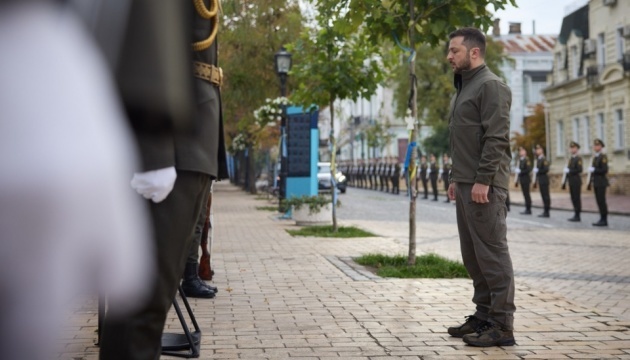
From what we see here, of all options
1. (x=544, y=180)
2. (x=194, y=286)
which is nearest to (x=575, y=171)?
(x=544, y=180)

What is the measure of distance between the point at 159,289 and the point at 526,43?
90586 mm

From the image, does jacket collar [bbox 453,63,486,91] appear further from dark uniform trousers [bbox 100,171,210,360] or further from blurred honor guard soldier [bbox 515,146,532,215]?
blurred honor guard soldier [bbox 515,146,532,215]

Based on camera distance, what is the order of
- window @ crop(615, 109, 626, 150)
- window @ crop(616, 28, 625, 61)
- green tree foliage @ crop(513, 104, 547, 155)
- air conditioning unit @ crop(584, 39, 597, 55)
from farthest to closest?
green tree foliage @ crop(513, 104, 547, 155) → air conditioning unit @ crop(584, 39, 597, 55) → window @ crop(616, 28, 625, 61) → window @ crop(615, 109, 626, 150)

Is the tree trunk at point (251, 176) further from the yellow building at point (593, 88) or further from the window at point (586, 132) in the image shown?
the window at point (586, 132)

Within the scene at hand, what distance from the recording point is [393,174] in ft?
167

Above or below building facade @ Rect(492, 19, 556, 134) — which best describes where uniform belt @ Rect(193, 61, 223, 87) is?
below

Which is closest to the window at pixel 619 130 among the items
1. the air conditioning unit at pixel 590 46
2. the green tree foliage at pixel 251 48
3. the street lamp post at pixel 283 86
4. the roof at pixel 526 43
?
the air conditioning unit at pixel 590 46

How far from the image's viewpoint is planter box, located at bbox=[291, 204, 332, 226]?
20.0 meters

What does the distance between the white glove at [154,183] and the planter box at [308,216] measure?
17347mm

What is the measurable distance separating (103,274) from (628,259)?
11042 mm

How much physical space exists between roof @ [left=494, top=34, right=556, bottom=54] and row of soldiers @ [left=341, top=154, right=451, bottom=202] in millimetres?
22770

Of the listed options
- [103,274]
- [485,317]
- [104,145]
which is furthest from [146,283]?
[485,317]

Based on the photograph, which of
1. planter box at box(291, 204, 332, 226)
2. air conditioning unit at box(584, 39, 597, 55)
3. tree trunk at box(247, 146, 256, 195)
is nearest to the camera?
planter box at box(291, 204, 332, 226)

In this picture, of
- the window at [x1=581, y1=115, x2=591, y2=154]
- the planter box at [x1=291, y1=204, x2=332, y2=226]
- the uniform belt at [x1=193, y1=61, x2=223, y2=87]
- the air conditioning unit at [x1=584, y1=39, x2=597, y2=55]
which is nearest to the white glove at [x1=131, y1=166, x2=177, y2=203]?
the uniform belt at [x1=193, y1=61, x2=223, y2=87]
